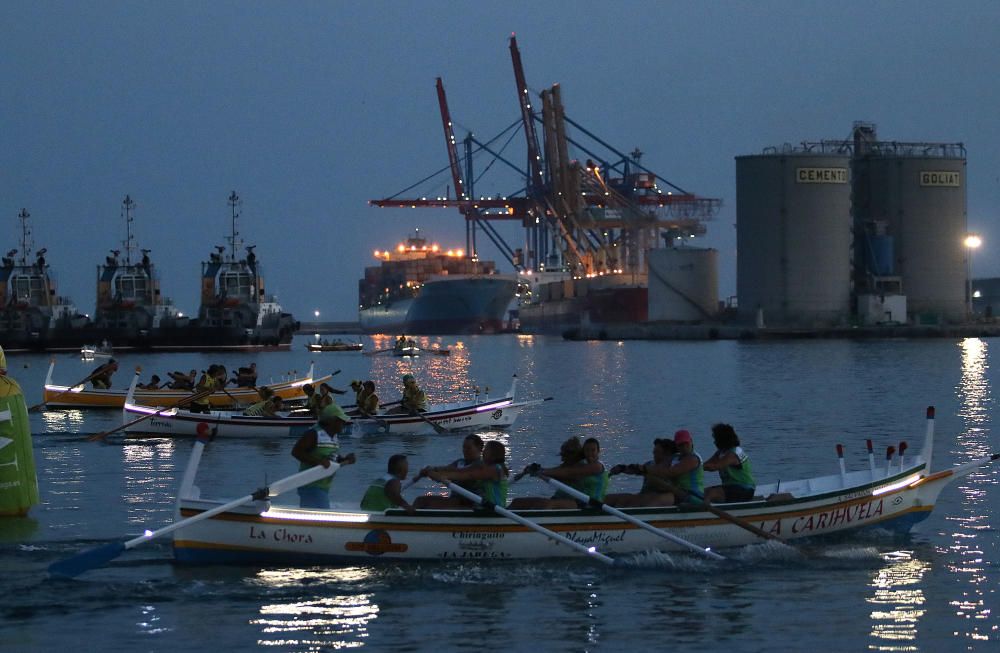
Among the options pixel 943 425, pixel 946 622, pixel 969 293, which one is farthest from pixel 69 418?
pixel 969 293

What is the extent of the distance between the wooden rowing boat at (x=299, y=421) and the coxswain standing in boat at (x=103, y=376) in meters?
8.91

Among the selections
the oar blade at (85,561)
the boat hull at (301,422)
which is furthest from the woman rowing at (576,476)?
the boat hull at (301,422)

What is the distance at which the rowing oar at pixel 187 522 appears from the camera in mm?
16953

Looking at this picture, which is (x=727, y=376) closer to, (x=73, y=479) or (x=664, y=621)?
(x=73, y=479)

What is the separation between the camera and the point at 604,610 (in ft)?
54.2

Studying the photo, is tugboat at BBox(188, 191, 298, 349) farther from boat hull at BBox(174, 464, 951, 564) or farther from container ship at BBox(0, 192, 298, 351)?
boat hull at BBox(174, 464, 951, 564)

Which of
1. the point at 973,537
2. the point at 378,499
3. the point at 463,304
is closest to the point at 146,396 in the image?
Result: the point at 378,499

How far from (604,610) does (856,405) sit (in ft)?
114

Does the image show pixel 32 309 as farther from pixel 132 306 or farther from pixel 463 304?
pixel 463 304

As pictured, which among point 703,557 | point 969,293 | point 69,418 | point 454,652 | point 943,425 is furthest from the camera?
point 969,293

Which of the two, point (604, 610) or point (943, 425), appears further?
point (943, 425)

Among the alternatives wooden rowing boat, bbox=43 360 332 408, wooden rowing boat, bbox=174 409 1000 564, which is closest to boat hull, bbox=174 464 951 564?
wooden rowing boat, bbox=174 409 1000 564

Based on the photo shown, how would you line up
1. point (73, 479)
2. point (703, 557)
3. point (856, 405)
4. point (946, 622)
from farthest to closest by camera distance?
point (856, 405), point (73, 479), point (703, 557), point (946, 622)

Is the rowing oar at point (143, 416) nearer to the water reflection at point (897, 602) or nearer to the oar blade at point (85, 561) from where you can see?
the oar blade at point (85, 561)
